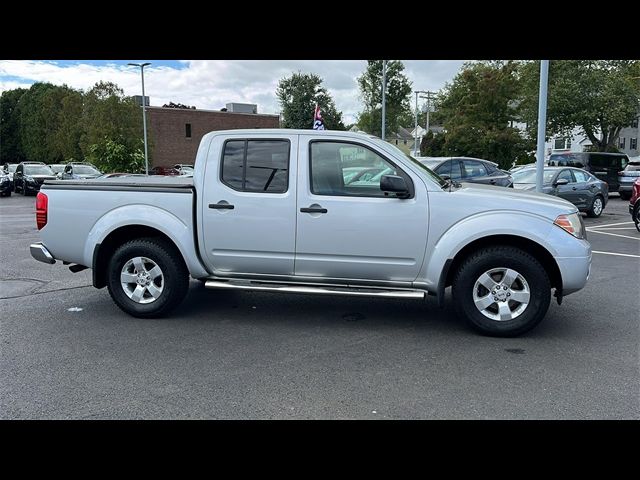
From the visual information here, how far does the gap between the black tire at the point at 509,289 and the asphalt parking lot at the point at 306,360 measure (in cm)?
15

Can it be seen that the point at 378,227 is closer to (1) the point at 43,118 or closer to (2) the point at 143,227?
(2) the point at 143,227

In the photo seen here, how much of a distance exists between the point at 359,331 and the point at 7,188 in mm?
27007

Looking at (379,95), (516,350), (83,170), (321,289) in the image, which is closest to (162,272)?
(321,289)

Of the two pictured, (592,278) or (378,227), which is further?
(592,278)

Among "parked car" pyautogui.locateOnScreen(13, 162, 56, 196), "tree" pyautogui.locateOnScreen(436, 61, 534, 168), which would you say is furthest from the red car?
"parked car" pyautogui.locateOnScreen(13, 162, 56, 196)

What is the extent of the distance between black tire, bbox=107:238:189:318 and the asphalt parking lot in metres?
0.15

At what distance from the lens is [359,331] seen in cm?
542

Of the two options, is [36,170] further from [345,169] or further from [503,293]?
[503,293]

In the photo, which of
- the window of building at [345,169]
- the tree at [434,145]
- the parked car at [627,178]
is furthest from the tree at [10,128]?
the window of building at [345,169]

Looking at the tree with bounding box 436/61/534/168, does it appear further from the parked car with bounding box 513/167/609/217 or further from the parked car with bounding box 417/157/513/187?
the parked car with bounding box 513/167/609/217

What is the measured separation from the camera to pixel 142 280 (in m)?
5.79
